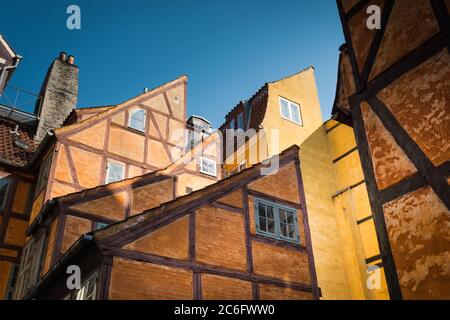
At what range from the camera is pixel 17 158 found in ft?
56.1

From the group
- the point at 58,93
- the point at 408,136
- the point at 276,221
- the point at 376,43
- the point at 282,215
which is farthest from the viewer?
the point at 58,93

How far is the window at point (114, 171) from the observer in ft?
52.4

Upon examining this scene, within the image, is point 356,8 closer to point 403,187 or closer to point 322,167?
point 403,187

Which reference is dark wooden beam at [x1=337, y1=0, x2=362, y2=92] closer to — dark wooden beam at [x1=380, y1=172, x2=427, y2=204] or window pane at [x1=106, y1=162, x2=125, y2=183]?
dark wooden beam at [x1=380, y1=172, x2=427, y2=204]

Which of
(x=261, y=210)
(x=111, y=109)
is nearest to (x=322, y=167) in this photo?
(x=261, y=210)

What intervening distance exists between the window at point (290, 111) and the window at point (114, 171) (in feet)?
25.2

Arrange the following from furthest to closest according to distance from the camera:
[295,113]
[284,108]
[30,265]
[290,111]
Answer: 1. [295,113]
2. [290,111]
3. [284,108]
4. [30,265]

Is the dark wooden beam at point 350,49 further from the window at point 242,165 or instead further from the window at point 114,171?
the window at point 242,165

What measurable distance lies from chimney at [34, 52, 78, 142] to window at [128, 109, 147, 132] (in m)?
5.01

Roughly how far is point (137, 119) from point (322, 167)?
27.3ft

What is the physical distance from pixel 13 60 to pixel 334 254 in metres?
15.1

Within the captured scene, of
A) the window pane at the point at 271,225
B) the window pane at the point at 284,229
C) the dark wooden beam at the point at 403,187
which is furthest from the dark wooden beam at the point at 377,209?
the window pane at the point at 284,229

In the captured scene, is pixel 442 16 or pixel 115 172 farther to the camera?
pixel 115 172

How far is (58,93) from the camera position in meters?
22.8
